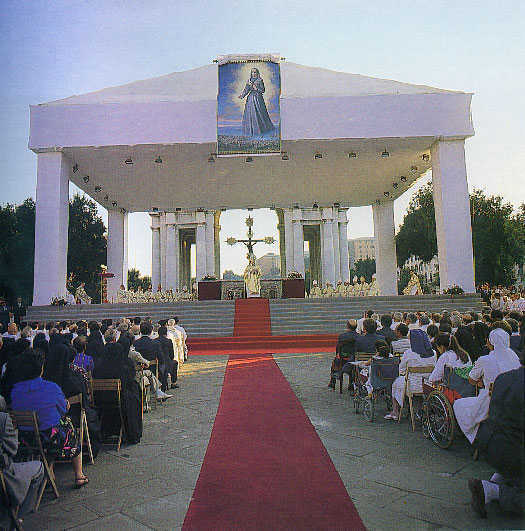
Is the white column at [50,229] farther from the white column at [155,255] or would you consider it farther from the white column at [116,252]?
the white column at [155,255]

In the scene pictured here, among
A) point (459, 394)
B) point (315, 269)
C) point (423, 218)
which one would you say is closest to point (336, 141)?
point (423, 218)

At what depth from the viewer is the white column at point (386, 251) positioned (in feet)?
85.3

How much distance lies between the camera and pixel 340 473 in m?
3.88

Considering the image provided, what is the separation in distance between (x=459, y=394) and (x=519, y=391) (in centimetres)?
193

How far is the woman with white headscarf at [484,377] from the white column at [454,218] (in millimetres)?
14063

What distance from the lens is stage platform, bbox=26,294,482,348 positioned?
15766 mm

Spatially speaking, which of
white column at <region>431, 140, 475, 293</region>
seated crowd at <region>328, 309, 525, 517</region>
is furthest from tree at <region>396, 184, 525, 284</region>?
seated crowd at <region>328, 309, 525, 517</region>

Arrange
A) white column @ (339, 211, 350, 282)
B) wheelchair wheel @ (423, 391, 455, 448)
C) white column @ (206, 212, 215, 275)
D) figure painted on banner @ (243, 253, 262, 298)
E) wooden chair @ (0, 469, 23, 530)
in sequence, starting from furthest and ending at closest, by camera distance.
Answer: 1. white column @ (339, 211, 350, 282)
2. white column @ (206, 212, 215, 275)
3. figure painted on banner @ (243, 253, 262, 298)
4. wheelchair wheel @ (423, 391, 455, 448)
5. wooden chair @ (0, 469, 23, 530)

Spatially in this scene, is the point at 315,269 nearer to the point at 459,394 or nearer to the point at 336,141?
the point at 336,141

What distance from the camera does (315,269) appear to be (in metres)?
41.7

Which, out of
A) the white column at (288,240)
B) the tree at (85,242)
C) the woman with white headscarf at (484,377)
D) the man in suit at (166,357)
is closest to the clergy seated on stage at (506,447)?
the woman with white headscarf at (484,377)

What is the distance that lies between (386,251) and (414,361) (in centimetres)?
2136

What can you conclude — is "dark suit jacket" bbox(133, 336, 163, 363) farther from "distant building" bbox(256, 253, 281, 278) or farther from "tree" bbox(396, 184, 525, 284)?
"tree" bbox(396, 184, 525, 284)

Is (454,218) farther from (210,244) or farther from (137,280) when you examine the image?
(137,280)
